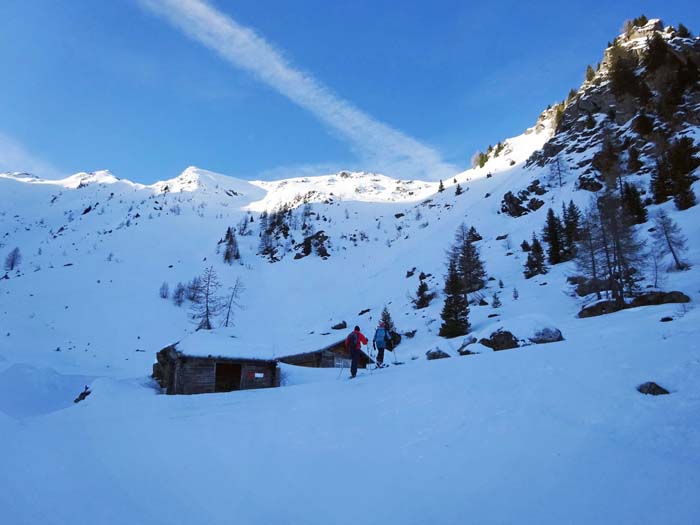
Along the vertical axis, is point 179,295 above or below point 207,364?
above

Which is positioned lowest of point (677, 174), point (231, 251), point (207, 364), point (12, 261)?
point (207, 364)

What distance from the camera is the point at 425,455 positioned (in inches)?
230

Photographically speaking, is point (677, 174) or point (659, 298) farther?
point (677, 174)

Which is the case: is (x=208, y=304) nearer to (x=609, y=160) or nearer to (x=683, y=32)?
(x=609, y=160)

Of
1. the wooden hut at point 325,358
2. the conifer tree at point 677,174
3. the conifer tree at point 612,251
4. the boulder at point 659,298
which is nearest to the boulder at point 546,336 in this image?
the boulder at point 659,298

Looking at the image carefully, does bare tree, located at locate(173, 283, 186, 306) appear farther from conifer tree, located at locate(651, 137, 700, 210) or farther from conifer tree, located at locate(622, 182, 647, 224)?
conifer tree, located at locate(651, 137, 700, 210)

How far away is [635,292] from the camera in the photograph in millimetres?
24094

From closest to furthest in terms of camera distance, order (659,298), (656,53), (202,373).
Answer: (202,373) → (659,298) → (656,53)

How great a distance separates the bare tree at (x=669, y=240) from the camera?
2662cm

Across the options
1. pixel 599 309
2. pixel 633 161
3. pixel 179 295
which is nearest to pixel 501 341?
pixel 599 309

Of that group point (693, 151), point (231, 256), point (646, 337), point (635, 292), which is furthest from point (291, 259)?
point (646, 337)

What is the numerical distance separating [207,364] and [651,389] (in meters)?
18.1

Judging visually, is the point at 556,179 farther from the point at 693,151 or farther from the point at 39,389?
the point at 39,389

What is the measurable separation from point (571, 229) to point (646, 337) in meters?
A: 34.4
